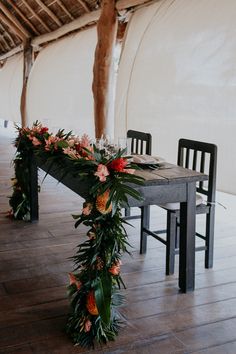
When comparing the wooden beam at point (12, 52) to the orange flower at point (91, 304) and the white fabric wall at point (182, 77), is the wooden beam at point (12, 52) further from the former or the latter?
the orange flower at point (91, 304)

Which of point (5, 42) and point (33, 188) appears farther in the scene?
point (5, 42)

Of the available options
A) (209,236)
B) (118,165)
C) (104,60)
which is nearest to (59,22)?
(104,60)

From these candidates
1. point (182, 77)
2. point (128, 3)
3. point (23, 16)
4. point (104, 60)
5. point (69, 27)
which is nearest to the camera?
point (182, 77)

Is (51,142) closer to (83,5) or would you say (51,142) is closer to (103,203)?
(103,203)

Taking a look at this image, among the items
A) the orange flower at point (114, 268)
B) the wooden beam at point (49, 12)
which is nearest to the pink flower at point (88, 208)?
the orange flower at point (114, 268)

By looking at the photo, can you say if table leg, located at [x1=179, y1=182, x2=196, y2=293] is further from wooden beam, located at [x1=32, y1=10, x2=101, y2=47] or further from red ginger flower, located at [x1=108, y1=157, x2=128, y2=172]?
wooden beam, located at [x1=32, y1=10, x2=101, y2=47]

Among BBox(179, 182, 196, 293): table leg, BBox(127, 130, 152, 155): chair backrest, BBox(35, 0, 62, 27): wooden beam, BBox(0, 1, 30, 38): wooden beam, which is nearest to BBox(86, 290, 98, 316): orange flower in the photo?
BBox(179, 182, 196, 293): table leg

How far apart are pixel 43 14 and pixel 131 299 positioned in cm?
652

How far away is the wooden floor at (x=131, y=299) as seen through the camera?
189 centimetres

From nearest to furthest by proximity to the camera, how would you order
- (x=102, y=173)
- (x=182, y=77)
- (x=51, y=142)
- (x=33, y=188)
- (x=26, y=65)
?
(x=102, y=173), (x=51, y=142), (x=33, y=188), (x=182, y=77), (x=26, y=65)

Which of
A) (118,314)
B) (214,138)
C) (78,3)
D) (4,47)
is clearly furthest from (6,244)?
(4,47)

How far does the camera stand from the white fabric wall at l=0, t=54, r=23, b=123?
10.5 m

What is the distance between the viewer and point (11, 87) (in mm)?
11000

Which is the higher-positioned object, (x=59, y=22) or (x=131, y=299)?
(x=59, y=22)
